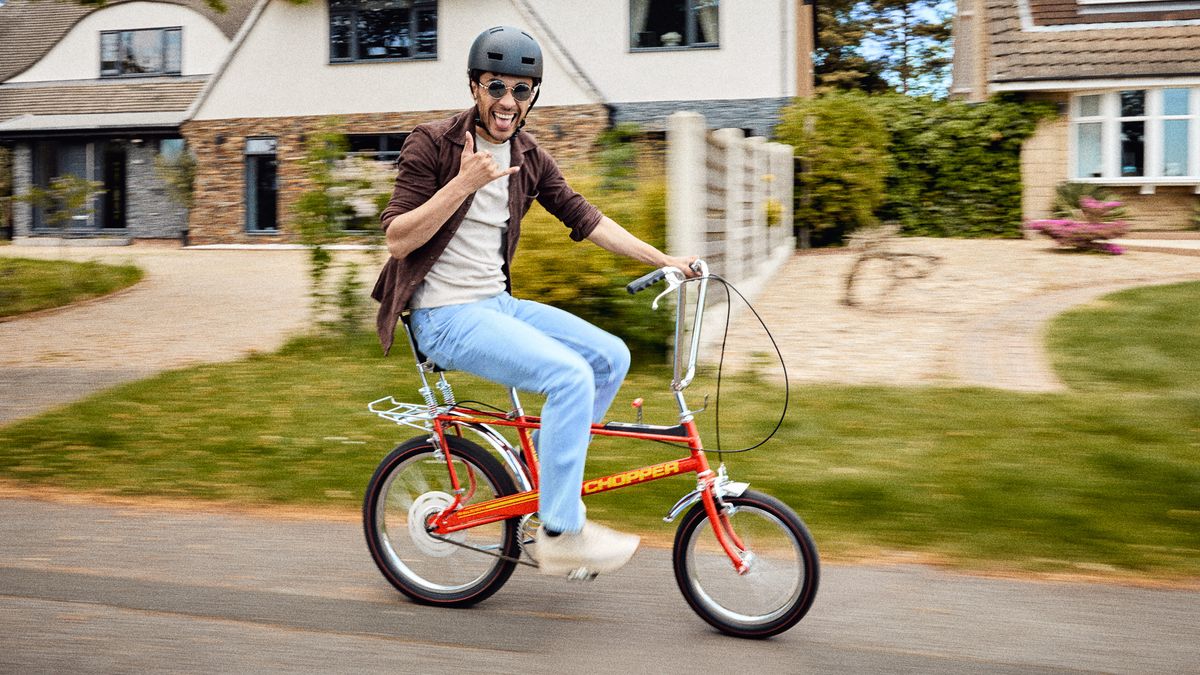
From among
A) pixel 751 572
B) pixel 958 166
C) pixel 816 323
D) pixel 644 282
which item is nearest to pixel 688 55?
pixel 958 166

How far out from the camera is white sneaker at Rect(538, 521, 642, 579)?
404 cm

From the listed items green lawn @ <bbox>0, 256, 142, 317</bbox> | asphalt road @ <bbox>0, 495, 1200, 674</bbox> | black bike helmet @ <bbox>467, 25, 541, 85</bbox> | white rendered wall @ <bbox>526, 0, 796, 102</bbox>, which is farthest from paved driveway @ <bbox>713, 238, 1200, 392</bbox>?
green lawn @ <bbox>0, 256, 142, 317</bbox>

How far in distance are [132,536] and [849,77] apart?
1463 inches

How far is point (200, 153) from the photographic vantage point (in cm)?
2542

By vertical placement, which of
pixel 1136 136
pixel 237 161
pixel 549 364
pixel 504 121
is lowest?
pixel 549 364

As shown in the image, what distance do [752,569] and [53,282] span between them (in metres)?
14.3

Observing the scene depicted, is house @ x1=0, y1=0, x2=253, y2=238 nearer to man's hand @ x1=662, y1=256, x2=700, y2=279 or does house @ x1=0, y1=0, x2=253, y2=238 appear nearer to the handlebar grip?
man's hand @ x1=662, y1=256, x2=700, y2=279

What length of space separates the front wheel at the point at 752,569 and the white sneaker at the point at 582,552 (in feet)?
0.73

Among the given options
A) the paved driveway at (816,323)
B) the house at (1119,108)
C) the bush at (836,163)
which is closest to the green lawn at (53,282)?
the paved driveway at (816,323)

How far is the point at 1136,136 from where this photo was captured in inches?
861

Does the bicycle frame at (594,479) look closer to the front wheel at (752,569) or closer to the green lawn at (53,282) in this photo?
the front wheel at (752,569)

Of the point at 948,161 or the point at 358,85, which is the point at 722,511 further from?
the point at 358,85

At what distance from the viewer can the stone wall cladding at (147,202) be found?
26703mm

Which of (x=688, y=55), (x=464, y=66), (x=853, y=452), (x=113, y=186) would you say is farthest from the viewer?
(x=113, y=186)
